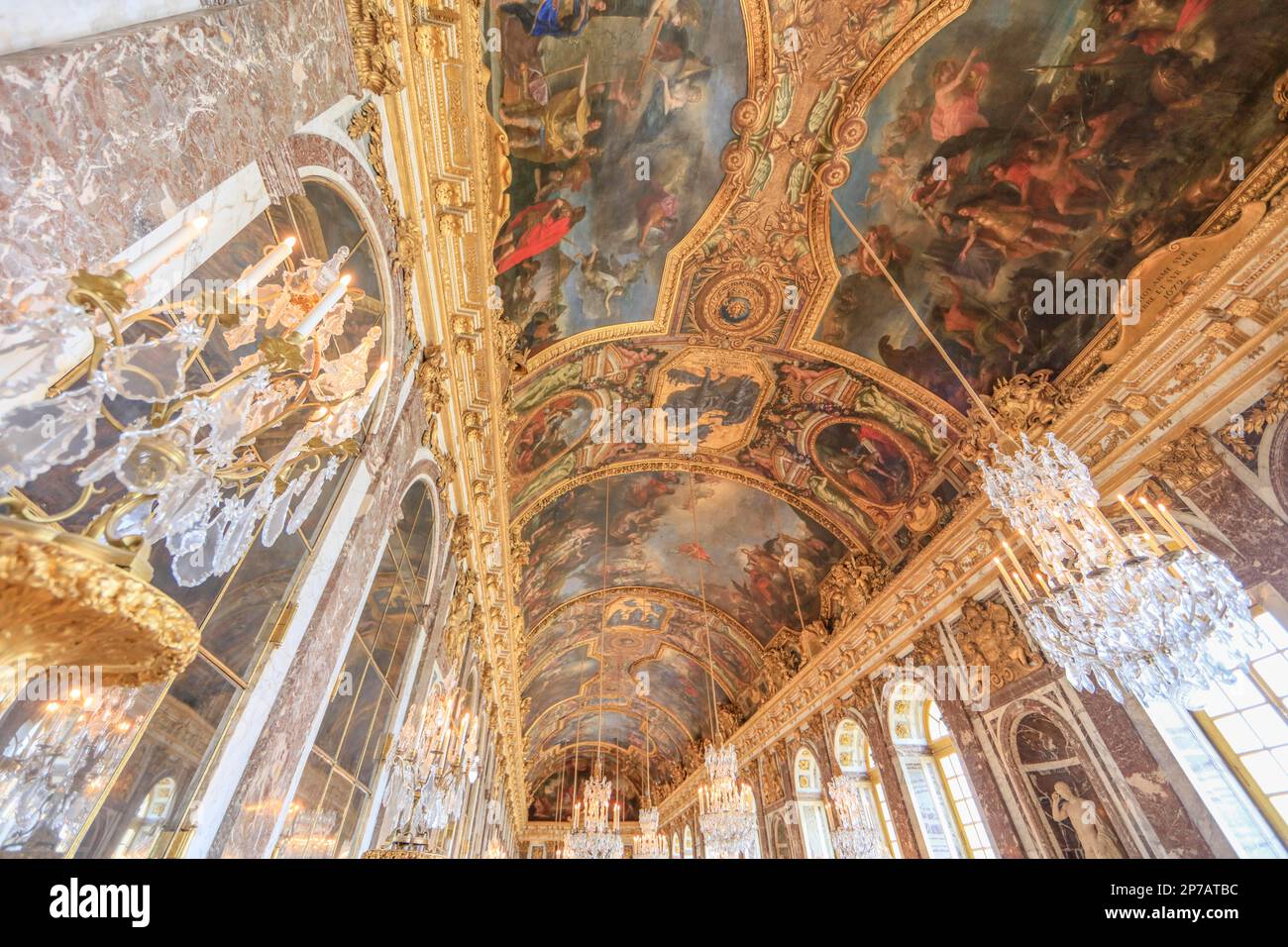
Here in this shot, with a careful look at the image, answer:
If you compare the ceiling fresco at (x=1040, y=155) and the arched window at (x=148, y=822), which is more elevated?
the ceiling fresco at (x=1040, y=155)

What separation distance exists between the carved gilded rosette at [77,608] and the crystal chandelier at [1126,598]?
16.3 feet

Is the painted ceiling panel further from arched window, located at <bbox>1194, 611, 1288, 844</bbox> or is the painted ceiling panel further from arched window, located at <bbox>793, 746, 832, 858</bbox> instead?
arched window, located at <bbox>1194, 611, 1288, 844</bbox>

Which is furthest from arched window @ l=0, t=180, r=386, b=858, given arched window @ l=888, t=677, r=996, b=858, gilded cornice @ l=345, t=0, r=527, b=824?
arched window @ l=888, t=677, r=996, b=858

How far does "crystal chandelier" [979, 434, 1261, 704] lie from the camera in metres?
3.42

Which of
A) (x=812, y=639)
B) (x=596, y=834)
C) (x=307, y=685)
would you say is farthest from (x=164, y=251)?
(x=596, y=834)

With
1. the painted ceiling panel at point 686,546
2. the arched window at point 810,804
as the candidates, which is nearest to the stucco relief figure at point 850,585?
the painted ceiling panel at point 686,546

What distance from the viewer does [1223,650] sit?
140 inches

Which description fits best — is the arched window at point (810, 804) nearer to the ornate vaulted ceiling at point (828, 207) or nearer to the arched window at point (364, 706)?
the ornate vaulted ceiling at point (828, 207)

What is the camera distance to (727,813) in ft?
32.2

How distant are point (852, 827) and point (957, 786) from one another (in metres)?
2.06

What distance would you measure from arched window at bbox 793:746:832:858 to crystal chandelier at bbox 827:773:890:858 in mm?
2682

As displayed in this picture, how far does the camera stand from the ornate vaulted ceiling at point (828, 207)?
566 cm
